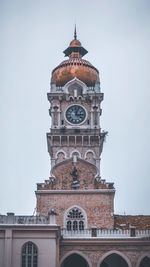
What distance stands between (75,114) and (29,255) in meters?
18.2

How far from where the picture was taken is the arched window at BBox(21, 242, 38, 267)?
4162cm

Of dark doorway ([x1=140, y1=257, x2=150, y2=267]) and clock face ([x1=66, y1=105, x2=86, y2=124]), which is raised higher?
clock face ([x1=66, y1=105, x2=86, y2=124])

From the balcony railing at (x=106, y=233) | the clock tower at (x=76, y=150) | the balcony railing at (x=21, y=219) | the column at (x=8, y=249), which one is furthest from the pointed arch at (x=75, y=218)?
the column at (x=8, y=249)

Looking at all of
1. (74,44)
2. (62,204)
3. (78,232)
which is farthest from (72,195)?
(74,44)

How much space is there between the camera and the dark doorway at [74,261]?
154 feet

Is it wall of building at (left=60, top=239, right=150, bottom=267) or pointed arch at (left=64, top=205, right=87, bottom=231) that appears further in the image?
pointed arch at (left=64, top=205, right=87, bottom=231)

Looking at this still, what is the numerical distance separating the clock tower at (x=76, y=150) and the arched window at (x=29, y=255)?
7173mm

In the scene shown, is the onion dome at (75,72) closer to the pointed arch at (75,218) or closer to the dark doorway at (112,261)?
the pointed arch at (75,218)

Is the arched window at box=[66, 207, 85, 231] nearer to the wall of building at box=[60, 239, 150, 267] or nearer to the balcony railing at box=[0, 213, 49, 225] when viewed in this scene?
the wall of building at box=[60, 239, 150, 267]

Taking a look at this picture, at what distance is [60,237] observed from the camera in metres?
44.9

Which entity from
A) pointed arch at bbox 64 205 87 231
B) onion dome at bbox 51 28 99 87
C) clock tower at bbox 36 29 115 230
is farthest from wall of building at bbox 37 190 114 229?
onion dome at bbox 51 28 99 87

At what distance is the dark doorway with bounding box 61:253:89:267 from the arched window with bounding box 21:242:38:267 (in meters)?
5.57

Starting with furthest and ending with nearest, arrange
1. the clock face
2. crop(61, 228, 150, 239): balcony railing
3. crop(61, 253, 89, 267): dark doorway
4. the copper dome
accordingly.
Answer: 1. the copper dome
2. the clock face
3. crop(61, 253, 89, 267): dark doorway
4. crop(61, 228, 150, 239): balcony railing

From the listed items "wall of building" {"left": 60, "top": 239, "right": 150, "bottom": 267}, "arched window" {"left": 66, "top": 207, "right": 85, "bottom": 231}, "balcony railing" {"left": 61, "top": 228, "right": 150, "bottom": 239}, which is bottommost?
"wall of building" {"left": 60, "top": 239, "right": 150, "bottom": 267}
